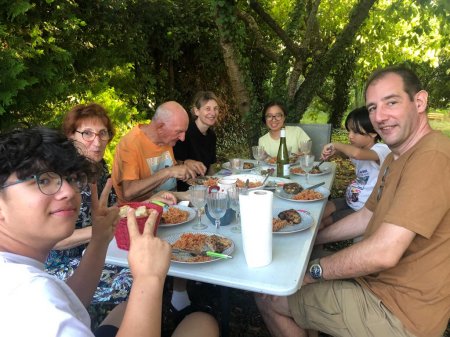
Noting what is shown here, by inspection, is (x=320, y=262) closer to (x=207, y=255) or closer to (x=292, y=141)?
(x=207, y=255)

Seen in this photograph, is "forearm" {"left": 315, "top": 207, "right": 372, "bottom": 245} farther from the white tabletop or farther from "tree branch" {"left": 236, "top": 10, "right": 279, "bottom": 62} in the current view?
"tree branch" {"left": 236, "top": 10, "right": 279, "bottom": 62}

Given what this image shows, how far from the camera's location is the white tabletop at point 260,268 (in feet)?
4.51

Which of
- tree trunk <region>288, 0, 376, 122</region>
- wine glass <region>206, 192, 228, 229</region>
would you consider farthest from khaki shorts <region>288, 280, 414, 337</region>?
tree trunk <region>288, 0, 376, 122</region>

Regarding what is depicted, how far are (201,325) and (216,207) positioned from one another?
55 cm

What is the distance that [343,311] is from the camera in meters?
1.68

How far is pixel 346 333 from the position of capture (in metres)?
1.67

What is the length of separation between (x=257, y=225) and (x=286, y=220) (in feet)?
1.77

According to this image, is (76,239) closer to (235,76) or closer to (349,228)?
(349,228)

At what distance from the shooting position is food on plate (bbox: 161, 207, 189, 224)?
1.96 m

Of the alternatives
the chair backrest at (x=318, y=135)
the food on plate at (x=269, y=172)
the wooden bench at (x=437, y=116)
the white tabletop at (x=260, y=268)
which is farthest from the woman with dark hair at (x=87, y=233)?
the wooden bench at (x=437, y=116)

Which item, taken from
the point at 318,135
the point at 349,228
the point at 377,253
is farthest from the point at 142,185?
the point at 318,135

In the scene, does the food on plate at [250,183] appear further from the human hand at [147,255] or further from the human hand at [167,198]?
the human hand at [147,255]

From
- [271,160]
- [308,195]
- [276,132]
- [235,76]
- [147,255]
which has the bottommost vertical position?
[271,160]

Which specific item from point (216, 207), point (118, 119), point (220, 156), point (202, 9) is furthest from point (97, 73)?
point (216, 207)
